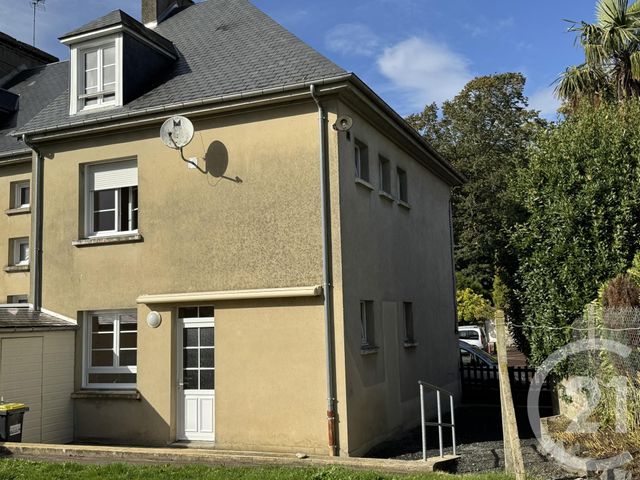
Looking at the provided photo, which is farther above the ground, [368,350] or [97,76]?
[97,76]

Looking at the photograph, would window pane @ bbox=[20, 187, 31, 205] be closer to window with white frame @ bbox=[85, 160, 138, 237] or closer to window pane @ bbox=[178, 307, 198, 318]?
window with white frame @ bbox=[85, 160, 138, 237]

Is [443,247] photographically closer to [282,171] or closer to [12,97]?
[282,171]

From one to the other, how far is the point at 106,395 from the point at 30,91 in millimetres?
10975

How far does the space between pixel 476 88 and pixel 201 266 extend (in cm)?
3431

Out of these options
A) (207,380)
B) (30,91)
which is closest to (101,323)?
(207,380)

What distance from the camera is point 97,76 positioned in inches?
526

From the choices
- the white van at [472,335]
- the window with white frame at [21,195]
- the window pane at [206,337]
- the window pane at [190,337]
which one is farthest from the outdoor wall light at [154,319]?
the white van at [472,335]

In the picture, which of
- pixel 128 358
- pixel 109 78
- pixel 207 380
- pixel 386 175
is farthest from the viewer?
pixel 386 175

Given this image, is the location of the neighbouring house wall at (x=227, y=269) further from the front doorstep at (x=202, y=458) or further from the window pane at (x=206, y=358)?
the front doorstep at (x=202, y=458)

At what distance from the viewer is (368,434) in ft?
36.3

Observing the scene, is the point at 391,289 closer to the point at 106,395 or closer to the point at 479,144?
the point at 106,395

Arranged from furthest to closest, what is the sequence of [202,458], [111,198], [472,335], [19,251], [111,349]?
[472,335] < [19,251] < [111,198] < [111,349] < [202,458]

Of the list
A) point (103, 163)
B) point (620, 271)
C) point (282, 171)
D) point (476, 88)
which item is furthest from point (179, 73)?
point (476, 88)

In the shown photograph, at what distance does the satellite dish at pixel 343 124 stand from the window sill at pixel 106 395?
20.2 ft
